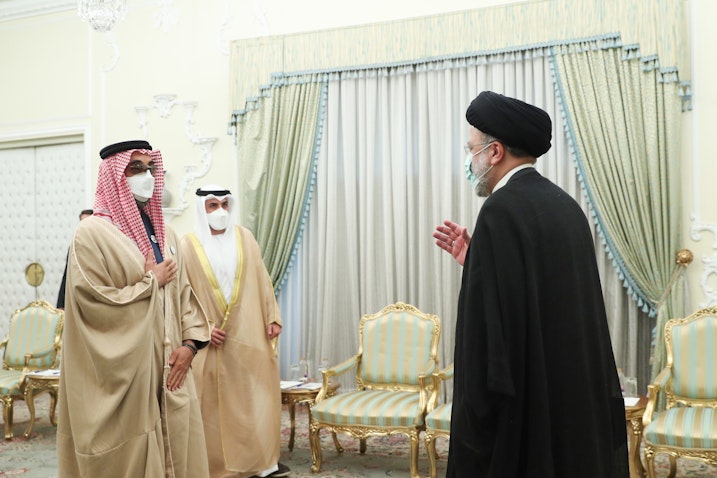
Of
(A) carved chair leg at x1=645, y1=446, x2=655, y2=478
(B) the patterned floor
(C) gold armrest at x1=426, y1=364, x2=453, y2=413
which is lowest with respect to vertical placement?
(B) the patterned floor

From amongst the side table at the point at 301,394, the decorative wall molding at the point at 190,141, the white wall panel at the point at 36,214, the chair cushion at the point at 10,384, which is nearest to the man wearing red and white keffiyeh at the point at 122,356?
the side table at the point at 301,394

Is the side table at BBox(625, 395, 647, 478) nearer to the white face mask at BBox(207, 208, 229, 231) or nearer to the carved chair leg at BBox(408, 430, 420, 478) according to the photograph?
the carved chair leg at BBox(408, 430, 420, 478)

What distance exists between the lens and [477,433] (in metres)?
1.81

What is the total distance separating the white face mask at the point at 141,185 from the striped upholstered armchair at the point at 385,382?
1.83m

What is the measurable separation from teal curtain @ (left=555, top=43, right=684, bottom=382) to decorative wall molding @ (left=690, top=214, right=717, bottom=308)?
11 cm

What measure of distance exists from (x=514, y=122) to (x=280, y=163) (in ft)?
14.1

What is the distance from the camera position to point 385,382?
4.90 m

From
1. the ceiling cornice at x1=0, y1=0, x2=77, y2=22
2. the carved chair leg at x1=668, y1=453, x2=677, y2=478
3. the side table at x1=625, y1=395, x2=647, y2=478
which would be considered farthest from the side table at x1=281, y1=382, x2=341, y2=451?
the ceiling cornice at x1=0, y1=0, x2=77, y2=22

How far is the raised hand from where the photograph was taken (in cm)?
221

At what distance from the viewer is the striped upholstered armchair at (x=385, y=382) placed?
434 centimetres

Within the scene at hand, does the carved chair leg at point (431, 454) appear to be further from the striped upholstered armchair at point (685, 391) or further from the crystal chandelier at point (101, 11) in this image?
the crystal chandelier at point (101, 11)

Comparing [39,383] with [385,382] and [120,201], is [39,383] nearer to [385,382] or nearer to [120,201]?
[385,382]

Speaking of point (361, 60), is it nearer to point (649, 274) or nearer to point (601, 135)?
point (601, 135)

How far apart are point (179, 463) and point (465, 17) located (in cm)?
383
